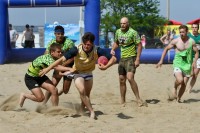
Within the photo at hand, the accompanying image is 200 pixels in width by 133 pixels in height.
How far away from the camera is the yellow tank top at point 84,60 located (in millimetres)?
6957

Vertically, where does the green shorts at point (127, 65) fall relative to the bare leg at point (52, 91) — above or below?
above

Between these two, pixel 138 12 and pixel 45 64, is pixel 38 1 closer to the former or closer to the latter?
pixel 45 64

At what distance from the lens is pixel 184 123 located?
22.2ft

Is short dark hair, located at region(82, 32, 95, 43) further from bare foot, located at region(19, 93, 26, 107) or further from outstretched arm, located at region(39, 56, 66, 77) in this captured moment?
A: bare foot, located at region(19, 93, 26, 107)

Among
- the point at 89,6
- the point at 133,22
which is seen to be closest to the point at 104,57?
the point at 89,6

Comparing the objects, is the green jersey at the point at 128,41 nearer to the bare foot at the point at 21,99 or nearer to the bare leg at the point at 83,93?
the bare leg at the point at 83,93

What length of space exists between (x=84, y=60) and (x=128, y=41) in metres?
1.69

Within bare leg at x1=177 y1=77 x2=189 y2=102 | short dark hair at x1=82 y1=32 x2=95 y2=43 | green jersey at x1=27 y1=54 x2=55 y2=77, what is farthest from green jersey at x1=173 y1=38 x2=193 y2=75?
green jersey at x1=27 y1=54 x2=55 y2=77

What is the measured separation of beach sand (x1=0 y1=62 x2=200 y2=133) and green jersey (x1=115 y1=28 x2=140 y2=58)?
100cm

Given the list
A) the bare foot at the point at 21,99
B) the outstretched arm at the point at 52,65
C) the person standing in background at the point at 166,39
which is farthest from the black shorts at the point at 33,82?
the person standing in background at the point at 166,39

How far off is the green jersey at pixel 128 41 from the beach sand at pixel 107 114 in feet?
3.28

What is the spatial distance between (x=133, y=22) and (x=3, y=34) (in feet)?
102

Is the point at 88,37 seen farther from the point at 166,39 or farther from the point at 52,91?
the point at 166,39

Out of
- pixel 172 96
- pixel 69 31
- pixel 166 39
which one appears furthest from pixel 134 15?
pixel 172 96
